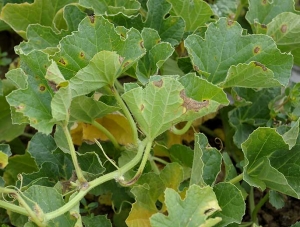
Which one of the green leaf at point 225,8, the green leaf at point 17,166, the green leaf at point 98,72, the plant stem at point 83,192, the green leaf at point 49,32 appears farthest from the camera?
the green leaf at point 225,8

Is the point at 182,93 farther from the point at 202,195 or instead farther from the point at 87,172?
the point at 87,172

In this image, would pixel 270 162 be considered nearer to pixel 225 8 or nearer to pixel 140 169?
pixel 140 169

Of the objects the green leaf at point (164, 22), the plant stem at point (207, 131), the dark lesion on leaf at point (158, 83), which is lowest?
the plant stem at point (207, 131)

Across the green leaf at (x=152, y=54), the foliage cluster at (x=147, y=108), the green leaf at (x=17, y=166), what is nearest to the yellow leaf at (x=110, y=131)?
the foliage cluster at (x=147, y=108)

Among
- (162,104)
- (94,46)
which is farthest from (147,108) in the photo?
(94,46)

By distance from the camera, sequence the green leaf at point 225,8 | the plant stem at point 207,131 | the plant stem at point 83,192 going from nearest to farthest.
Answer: the plant stem at point 83,192 < the green leaf at point 225,8 < the plant stem at point 207,131

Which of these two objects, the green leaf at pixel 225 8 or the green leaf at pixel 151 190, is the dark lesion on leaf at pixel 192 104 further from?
the green leaf at pixel 225 8

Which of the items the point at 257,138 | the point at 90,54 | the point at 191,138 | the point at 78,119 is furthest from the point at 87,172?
the point at 191,138
